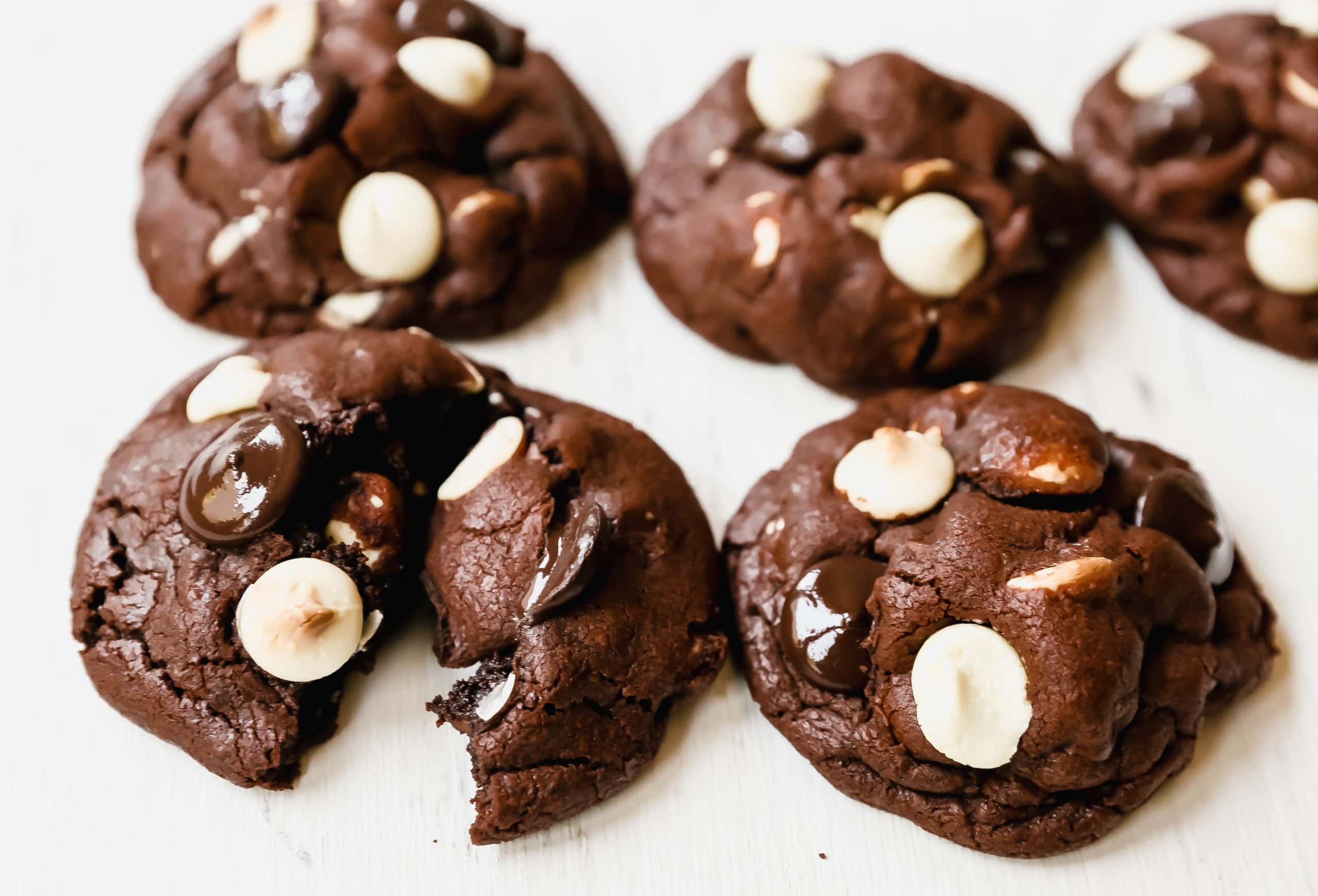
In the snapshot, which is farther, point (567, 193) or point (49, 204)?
point (49, 204)

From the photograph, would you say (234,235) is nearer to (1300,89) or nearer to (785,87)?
(785,87)

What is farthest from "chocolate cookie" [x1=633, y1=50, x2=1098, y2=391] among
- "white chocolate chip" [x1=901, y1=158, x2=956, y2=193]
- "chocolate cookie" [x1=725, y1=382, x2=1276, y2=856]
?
"chocolate cookie" [x1=725, y1=382, x2=1276, y2=856]

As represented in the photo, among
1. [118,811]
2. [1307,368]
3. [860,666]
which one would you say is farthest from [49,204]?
[1307,368]

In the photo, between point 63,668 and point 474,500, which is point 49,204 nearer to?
point 63,668

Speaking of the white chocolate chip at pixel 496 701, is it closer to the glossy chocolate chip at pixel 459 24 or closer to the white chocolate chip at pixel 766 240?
the white chocolate chip at pixel 766 240

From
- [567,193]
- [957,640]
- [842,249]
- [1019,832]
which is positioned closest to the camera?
[957,640]
